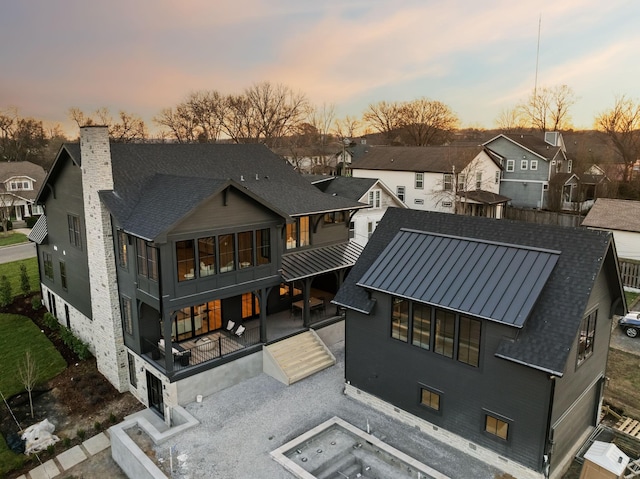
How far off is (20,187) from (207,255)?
45.2 m

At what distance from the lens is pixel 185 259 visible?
14.0m

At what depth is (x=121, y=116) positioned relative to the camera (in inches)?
2349

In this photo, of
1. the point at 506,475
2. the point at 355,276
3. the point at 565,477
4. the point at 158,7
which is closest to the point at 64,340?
the point at 355,276

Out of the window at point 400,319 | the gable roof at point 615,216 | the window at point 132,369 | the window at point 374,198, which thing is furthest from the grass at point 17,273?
the gable roof at point 615,216

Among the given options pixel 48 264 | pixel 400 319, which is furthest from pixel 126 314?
pixel 400 319

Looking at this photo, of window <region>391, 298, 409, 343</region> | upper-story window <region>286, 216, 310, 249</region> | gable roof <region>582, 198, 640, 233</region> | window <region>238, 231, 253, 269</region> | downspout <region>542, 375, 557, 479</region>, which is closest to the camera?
downspout <region>542, 375, 557, 479</region>

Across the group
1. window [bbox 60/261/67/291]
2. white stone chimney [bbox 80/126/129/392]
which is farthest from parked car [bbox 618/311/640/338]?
window [bbox 60/261/67/291]

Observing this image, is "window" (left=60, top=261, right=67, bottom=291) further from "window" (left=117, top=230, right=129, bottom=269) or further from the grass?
the grass

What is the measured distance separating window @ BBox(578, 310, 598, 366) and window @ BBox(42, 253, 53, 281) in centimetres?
2287

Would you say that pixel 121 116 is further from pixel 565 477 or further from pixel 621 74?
pixel 565 477

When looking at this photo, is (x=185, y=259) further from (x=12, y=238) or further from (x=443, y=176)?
(x=12, y=238)

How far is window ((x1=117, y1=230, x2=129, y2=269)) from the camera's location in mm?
14941

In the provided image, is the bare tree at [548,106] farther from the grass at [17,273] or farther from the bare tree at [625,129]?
the grass at [17,273]

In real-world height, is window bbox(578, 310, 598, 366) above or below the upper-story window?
below
